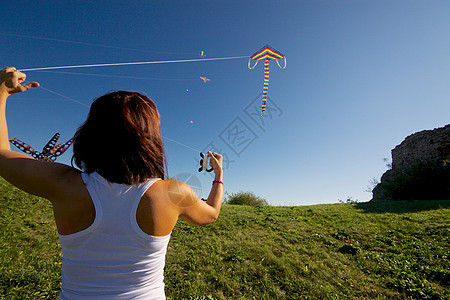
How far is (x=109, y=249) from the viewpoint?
3.15ft

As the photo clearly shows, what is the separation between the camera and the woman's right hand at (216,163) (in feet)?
5.64

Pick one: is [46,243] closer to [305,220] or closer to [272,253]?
[272,253]

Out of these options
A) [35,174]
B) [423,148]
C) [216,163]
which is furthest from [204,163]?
[423,148]

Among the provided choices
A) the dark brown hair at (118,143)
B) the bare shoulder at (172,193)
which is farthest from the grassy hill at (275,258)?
the dark brown hair at (118,143)

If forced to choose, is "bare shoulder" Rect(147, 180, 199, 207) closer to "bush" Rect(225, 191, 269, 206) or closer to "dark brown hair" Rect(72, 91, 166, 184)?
"dark brown hair" Rect(72, 91, 166, 184)

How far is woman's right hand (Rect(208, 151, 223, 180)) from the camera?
172 cm

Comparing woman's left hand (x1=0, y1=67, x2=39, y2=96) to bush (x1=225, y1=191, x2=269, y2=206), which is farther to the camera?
bush (x1=225, y1=191, x2=269, y2=206)

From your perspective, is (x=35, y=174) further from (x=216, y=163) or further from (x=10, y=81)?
(x=216, y=163)

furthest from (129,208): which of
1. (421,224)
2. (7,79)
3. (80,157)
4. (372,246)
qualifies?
(421,224)

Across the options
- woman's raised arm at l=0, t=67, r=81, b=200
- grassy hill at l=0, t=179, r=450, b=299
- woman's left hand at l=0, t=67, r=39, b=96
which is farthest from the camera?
grassy hill at l=0, t=179, r=450, b=299

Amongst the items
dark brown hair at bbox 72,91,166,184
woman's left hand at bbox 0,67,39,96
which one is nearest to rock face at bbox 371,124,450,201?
dark brown hair at bbox 72,91,166,184

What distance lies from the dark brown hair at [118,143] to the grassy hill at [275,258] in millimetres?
3057

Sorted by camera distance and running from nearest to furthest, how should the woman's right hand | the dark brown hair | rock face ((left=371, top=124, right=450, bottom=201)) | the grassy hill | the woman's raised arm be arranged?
the woman's raised arm < the dark brown hair < the woman's right hand < the grassy hill < rock face ((left=371, top=124, right=450, bottom=201))

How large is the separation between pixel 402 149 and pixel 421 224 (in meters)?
16.0
